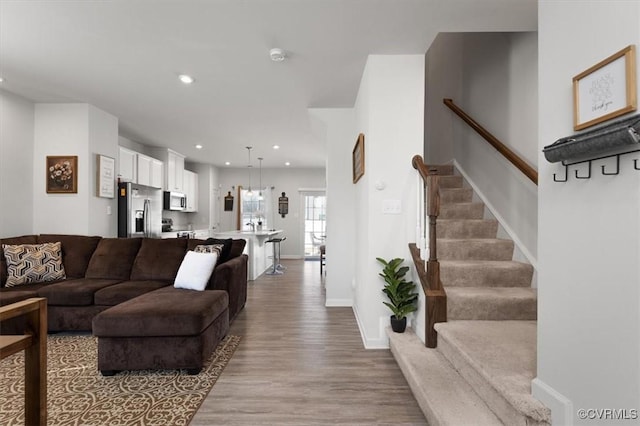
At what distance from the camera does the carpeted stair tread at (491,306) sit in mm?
2418

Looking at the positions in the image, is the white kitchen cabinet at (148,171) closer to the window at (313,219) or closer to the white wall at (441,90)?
the window at (313,219)

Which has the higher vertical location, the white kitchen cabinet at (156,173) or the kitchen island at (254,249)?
the white kitchen cabinet at (156,173)

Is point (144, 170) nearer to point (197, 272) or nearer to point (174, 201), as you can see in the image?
point (174, 201)

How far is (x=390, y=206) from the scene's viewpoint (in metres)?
2.91

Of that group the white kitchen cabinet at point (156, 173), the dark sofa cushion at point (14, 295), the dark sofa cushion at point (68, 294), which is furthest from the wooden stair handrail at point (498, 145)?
the white kitchen cabinet at point (156, 173)

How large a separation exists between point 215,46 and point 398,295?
2606 mm

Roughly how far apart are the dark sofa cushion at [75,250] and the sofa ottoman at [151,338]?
1.79 m

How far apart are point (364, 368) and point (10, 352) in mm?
2107

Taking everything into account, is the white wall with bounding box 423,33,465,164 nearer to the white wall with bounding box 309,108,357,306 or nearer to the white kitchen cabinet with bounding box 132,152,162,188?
the white wall with bounding box 309,108,357,306

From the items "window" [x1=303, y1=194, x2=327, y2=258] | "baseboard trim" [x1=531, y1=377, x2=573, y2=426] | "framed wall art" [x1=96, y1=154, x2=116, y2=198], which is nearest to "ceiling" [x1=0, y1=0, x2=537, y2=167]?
"framed wall art" [x1=96, y1=154, x2=116, y2=198]

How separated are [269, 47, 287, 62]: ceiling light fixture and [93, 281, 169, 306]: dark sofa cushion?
2585 millimetres

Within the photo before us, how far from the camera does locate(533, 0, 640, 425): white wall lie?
1077mm

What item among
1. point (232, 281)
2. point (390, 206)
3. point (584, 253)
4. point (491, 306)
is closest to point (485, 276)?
point (491, 306)

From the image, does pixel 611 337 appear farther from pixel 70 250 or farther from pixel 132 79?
pixel 70 250
